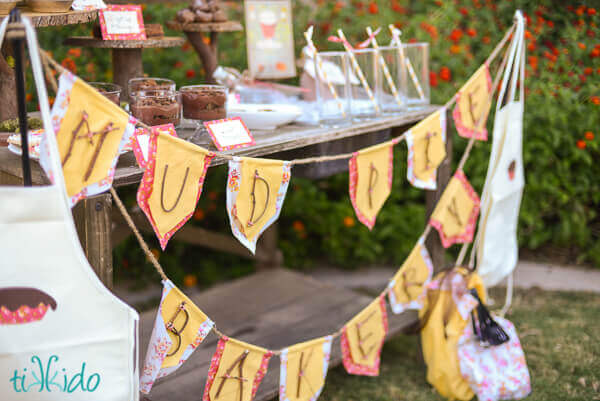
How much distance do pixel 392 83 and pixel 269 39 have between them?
0.48 m

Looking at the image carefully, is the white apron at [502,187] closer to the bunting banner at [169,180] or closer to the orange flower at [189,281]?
the bunting banner at [169,180]

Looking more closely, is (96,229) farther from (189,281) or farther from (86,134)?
(189,281)

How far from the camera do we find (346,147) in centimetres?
220

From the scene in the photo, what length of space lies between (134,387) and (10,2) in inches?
39.1

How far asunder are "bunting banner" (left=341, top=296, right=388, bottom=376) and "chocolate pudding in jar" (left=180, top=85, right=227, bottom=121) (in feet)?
2.68

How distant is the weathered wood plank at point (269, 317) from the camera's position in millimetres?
2205

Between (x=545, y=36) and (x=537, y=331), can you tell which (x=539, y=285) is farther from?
(x=545, y=36)

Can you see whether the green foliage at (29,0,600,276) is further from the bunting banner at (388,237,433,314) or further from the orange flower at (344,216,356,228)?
the bunting banner at (388,237,433,314)

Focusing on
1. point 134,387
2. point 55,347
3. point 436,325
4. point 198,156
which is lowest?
point 436,325

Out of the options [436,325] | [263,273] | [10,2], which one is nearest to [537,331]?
[436,325]

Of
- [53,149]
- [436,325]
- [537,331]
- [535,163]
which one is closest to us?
[53,149]

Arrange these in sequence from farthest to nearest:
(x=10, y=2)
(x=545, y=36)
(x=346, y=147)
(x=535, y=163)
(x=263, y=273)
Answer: (x=545, y=36) < (x=535, y=163) < (x=263, y=273) < (x=346, y=147) < (x=10, y=2)

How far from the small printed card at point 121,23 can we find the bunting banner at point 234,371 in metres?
0.94

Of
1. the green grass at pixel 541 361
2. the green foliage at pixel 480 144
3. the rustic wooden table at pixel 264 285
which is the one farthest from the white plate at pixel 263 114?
the green foliage at pixel 480 144
